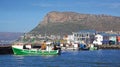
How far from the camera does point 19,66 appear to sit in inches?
1869

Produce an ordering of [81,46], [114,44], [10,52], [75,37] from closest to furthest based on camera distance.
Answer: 1. [10,52]
2. [81,46]
3. [114,44]
4. [75,37]

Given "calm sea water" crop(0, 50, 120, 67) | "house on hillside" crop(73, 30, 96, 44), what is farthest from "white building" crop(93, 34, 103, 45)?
"calm sea water" crop(0, 50, 120, 67)

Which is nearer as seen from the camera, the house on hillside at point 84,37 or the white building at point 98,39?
the white building at point 98,39

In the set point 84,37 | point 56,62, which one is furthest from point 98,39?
point 56,62

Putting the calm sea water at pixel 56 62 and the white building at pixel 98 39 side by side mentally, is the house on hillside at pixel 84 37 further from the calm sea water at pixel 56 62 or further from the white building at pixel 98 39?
the calm sea water at pixel 56 62

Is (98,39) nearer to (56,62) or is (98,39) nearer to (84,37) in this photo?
(84,37)

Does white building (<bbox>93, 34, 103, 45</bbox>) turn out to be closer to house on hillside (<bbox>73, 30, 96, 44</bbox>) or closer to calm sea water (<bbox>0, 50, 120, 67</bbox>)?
house on hillside (<bbox>73, 30, 96, 44</bbox>)

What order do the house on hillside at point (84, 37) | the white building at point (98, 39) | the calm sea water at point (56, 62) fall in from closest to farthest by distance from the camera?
1. the calm sea water at point (56, 62)
2. the white building at point (98, 39)
3. the house on hillside at point (84, 37)

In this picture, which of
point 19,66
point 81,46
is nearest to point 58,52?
point 19,66

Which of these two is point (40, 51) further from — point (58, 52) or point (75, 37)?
point (75, 37)

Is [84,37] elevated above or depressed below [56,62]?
above

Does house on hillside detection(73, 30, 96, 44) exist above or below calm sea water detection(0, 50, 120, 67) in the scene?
above

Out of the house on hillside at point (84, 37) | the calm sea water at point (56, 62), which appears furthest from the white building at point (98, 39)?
the calm sea water at point (56, 62)

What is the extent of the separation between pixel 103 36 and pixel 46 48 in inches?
3154
